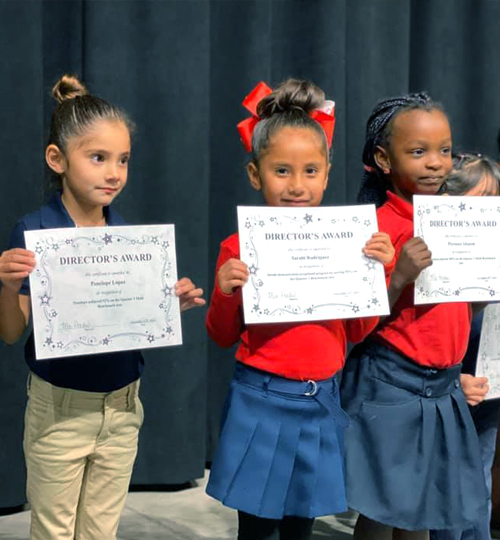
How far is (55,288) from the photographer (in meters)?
1.61

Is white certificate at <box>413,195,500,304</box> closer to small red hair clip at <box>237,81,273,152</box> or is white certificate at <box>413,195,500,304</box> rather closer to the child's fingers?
small red hair clip at <box>237,81,273,152</box>

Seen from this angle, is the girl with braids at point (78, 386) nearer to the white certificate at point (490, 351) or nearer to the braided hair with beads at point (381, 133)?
the braided hair with beads at point (381, 133)

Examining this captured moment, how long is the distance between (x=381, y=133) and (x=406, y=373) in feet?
1.52

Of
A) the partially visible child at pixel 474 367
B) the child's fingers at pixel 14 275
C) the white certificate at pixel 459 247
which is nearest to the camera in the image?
the child's fingers at pixel 14 275

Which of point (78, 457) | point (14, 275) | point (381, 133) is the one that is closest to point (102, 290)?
point (14, 275)

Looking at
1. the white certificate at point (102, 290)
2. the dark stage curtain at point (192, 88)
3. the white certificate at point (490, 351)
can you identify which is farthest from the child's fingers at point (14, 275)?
the white certificate at point (490, 351)

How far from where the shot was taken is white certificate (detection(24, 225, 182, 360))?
1.60m

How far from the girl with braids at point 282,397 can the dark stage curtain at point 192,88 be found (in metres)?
0.84

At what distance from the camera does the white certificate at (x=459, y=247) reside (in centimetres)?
178

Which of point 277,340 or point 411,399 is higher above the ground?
point 277,340

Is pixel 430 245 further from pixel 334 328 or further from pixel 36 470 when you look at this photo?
pixel 36 470

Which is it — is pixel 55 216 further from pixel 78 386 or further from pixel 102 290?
pixel 78 386

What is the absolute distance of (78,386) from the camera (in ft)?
5.57

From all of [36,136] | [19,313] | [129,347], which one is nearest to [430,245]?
[129,347]
